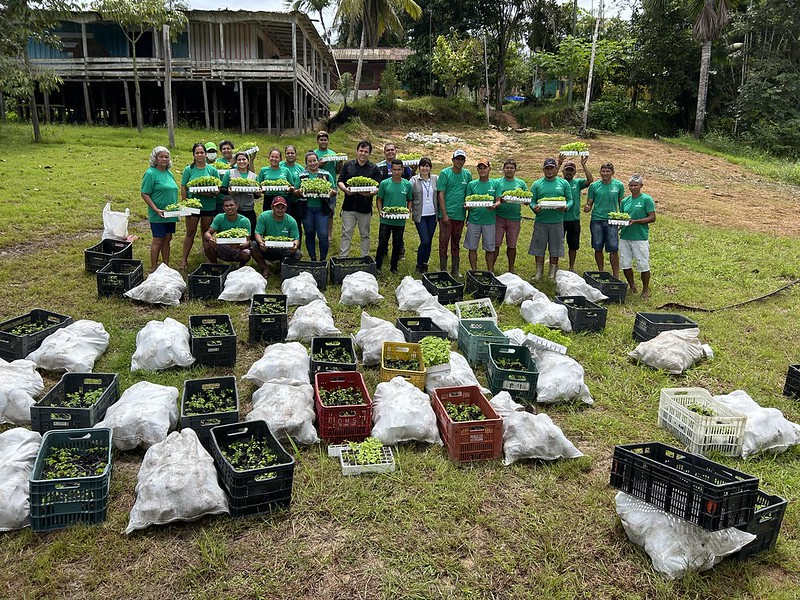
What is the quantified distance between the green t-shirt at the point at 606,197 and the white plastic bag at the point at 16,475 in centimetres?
712

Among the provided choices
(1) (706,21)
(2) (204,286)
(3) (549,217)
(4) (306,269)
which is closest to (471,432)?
(4) (306,269)

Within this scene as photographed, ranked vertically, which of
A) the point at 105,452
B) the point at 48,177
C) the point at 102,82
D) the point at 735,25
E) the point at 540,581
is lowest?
the point at 540,581

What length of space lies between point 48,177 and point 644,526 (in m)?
13.0

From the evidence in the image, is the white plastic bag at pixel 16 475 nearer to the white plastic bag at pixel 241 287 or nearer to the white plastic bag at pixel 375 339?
the white plastic bag at pixel 375 339

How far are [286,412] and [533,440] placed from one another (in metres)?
1.78

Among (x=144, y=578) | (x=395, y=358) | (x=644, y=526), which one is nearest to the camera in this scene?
(x=144, y=578)

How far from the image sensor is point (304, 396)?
15.1 ft

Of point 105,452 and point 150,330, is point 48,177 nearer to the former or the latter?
point 150,330

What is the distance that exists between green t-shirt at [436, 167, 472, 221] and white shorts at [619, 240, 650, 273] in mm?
2213

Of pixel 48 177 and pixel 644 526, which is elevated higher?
pixel 48 177

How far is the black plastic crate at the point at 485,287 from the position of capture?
7.72m

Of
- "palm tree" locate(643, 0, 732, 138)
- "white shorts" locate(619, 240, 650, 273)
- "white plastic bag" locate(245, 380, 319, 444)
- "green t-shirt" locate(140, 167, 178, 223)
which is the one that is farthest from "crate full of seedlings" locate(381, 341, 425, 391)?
"palm tree" locate(643, 0, 732, 138)

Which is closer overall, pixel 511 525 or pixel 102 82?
pixel 511 525

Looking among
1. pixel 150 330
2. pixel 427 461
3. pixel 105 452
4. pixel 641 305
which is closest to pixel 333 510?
pixel 427 461
